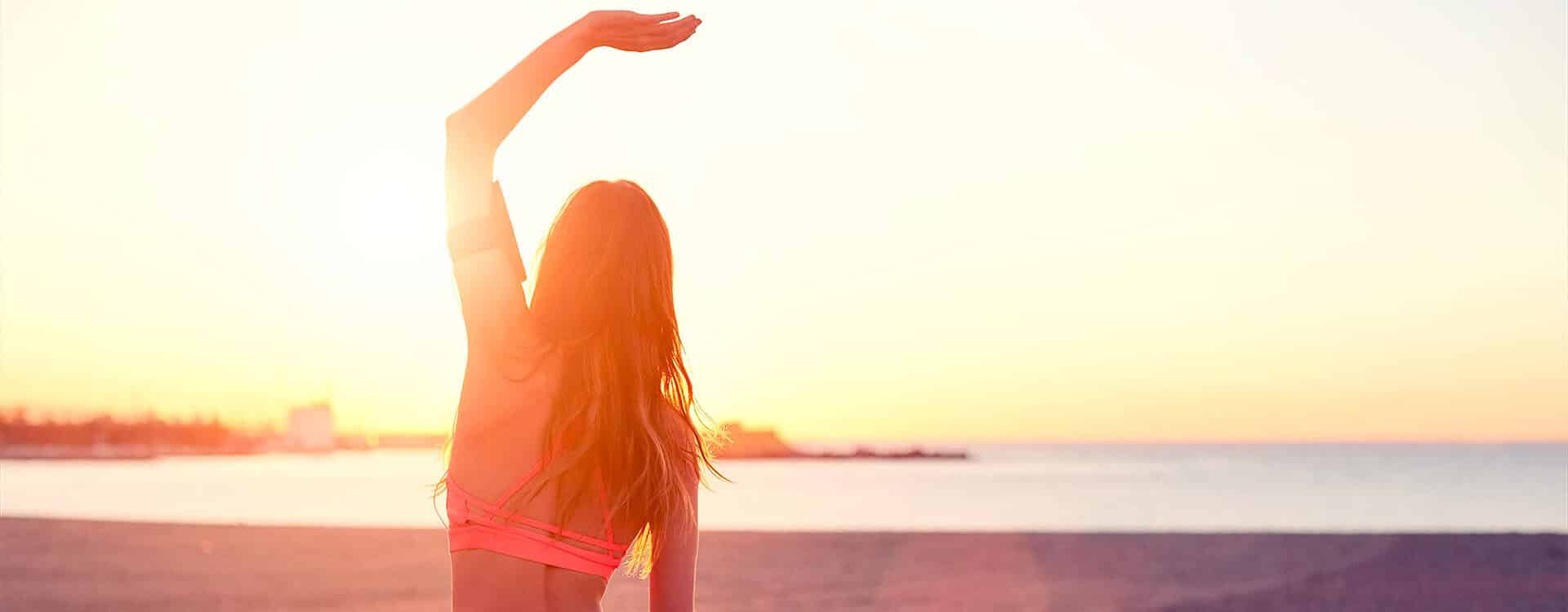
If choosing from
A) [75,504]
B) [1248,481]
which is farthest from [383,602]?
[1248,481]

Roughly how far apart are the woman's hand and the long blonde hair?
0.81ft

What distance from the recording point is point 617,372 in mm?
2330

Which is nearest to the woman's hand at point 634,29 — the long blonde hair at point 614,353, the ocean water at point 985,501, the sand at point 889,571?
the long blonde hair at point 614,353

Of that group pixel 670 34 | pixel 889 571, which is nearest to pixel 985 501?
pixel 889 571

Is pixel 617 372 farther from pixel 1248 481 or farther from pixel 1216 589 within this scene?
pixel 1248 481

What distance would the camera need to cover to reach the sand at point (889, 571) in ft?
40.5

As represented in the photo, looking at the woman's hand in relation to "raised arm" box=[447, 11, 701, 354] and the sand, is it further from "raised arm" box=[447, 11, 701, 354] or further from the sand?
the sand

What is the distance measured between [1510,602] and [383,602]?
10016 millimetres

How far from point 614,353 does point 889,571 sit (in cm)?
1290

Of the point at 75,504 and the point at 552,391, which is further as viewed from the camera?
the point at 75,504

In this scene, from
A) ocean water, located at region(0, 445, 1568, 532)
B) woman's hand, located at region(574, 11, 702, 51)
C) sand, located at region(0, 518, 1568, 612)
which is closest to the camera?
woman's hand, located at region(574, 11, 702, 51)

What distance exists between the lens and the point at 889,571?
48.7ft

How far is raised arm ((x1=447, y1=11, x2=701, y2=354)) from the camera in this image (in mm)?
2217

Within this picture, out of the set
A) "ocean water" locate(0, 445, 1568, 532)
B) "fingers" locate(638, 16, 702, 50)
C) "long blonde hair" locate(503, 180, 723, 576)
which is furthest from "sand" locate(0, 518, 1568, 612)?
"fingers" locate(638, 16, 702, 50)
